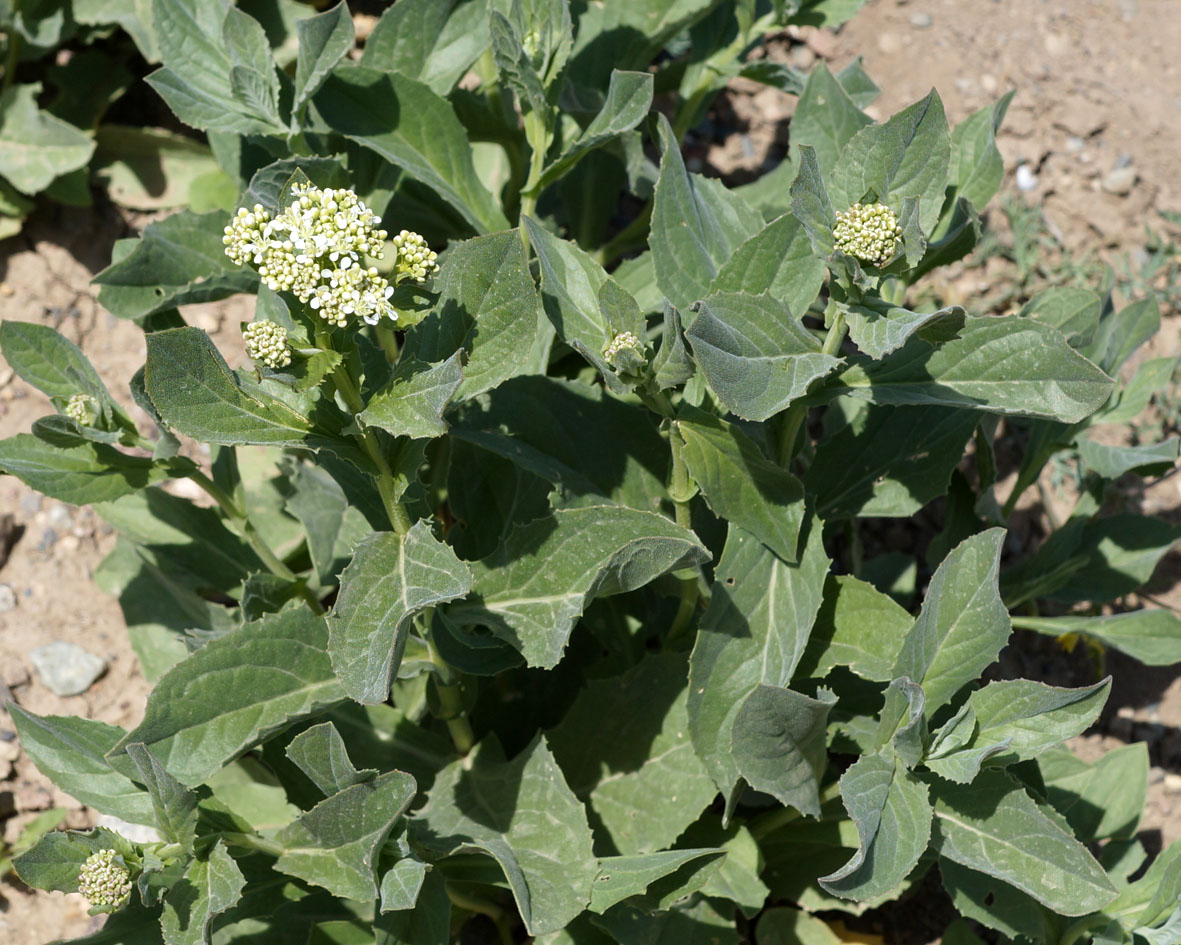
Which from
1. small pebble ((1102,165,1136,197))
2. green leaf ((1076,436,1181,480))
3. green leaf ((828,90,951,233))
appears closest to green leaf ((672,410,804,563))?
green leaf ((828,90,951,233))

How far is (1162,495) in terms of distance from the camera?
491 centimetres

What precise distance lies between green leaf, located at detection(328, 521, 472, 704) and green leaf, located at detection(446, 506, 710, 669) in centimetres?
30

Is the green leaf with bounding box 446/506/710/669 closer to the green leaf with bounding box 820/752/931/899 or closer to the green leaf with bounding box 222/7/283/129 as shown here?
the green leaf with bounding box 820/752/931/899

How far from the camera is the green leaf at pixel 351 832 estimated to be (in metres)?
2.58

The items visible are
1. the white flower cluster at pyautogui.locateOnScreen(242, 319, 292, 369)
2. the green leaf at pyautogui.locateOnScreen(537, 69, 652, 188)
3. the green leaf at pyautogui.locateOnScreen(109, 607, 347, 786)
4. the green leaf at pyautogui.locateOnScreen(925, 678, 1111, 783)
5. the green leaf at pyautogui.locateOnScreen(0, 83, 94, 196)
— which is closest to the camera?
the white flower cluster at pyautogui.locateOnScreen(242, 319, 292, 369)

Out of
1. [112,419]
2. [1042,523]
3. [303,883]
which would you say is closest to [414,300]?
[112,419]

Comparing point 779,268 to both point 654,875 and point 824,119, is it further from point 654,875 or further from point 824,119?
point 654,875

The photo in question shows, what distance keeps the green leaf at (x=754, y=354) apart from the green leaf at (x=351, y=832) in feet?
3.72

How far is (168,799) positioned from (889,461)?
84.7 inches

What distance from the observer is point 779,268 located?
2.92 m

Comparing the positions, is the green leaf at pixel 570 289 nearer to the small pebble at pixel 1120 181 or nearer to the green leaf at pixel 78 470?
the green leaf at pixel 78 470

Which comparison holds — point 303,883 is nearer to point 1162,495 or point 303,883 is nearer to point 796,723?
point 796,723

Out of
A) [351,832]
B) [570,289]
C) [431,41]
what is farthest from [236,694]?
[431,41]

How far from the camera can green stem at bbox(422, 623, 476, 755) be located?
293 cm
